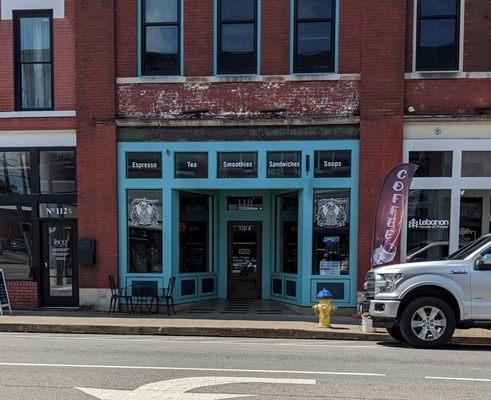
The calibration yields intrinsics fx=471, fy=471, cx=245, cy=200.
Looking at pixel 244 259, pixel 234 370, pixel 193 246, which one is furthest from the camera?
pixel 244 259

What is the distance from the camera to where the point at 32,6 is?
38.1 feet

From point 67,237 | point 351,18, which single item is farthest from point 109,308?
point 351,18

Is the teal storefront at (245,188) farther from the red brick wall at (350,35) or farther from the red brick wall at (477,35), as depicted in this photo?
the red brick wall at (477,35)

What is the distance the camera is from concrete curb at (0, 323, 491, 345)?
8.85 m

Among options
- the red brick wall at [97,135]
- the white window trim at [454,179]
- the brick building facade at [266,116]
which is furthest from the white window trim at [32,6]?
the white window trim at [454,179]

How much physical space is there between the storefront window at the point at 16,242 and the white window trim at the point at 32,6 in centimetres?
481

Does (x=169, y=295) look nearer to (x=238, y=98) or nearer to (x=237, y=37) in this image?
(x=238, y=98)

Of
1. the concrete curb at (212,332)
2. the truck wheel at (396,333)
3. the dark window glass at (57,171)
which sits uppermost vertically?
the dark window glass at (57,171)

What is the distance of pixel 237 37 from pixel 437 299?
7.41 metres

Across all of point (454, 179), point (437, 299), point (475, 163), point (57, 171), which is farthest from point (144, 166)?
point (475, 163)

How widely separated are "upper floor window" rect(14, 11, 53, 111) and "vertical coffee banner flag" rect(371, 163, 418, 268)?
27.3 ft

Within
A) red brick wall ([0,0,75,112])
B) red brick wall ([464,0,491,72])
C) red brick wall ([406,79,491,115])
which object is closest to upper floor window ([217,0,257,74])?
red brick wall ([0,0,75,112])

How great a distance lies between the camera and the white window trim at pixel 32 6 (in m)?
11.6

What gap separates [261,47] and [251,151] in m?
2.47
